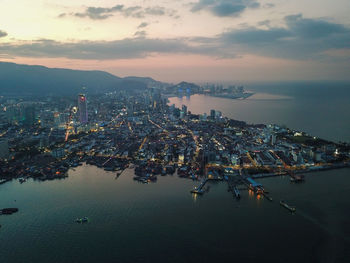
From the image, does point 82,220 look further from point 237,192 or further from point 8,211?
point 237,192

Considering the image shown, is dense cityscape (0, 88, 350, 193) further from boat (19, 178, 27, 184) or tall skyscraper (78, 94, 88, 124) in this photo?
tall skyscraper (78, 94, 88, 124)

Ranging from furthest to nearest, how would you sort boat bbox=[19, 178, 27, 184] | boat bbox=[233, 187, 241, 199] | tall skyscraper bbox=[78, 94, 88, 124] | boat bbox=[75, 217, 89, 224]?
tall skyscraper bbox=[78, 94, 88, 124] < boat bbox=[19, 178, 27, 184] < boat bbox=[233, 187, 241, 199] < boat bbox=[75, 217, 89, 224]

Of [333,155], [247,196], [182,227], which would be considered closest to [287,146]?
[333,155]

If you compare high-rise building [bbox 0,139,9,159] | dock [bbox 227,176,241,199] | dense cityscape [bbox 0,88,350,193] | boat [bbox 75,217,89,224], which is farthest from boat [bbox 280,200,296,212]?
high-rise building [bbox 0,139,9,159]

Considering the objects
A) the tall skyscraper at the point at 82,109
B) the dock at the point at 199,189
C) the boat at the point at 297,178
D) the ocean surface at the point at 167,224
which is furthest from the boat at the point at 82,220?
the tall skyscraper at the point at 82,109

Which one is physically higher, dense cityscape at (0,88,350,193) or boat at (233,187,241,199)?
dense cityscape at (0,88,350,193)

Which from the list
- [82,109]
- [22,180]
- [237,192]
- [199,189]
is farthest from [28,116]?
[237,192]

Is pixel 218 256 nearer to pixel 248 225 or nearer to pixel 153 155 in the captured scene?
pixel 248 225

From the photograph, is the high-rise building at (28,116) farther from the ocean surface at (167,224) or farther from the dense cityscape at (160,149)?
the ocean surface at (167,224)
